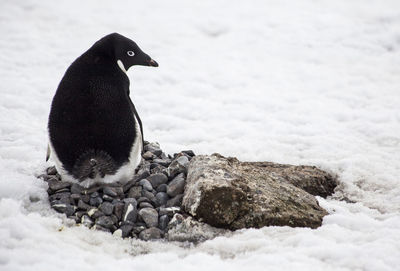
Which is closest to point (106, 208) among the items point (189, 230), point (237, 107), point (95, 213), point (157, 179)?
point (95, 213)

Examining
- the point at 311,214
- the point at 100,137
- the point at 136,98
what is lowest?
the point at 136,98

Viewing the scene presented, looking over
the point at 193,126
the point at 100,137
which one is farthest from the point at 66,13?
the point at 100,137

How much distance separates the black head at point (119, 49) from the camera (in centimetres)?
310

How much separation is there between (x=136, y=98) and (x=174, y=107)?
0.78 meters

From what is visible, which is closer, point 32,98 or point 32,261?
point 32,261

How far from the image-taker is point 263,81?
7.93m

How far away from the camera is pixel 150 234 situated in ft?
9.44

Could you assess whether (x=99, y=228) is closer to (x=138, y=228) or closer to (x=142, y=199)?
(x=138, y=228)

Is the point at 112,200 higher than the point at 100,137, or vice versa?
the point at 100,137

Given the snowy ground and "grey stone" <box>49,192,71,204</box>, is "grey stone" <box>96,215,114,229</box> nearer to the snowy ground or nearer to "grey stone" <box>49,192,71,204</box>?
the snowy ground

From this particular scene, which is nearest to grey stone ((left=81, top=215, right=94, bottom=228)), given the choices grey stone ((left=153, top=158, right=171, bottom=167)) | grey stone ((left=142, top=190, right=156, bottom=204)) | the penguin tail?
the penguin tail

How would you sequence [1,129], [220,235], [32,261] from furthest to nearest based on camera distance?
[1,129], [220,235], [32,261]

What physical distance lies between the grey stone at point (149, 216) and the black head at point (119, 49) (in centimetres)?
115

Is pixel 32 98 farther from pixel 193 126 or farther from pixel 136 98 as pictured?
pixel 193 126
